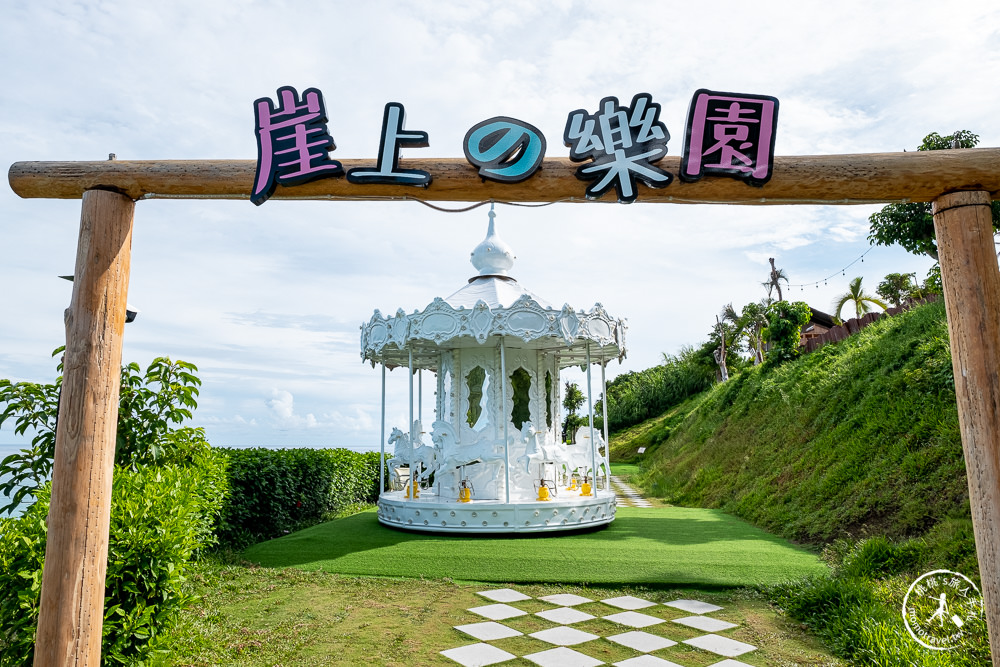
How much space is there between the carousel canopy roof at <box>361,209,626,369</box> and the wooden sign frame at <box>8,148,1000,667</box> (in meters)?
4.69

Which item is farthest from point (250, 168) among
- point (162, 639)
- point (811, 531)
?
point (811, 531)

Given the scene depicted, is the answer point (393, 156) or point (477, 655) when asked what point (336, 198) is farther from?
point (477, 655)

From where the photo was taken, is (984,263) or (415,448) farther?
(415,448)

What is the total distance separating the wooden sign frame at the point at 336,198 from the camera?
10.6ft

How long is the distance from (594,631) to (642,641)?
0.40 metres

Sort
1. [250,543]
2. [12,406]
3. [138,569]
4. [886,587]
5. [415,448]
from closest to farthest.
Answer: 1. [138,569]
2. [12,406]
3. [886,587]
4. [250,543]
5. [415,448]

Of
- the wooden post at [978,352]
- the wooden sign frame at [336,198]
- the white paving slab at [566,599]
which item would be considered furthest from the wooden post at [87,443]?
the wooden post at [978,352]

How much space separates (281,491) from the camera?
346 inches

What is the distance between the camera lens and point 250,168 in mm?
3908

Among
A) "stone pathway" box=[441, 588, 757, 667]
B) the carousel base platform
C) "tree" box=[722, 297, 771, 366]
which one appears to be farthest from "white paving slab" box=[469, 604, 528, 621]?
"tree" box=[722, 297, 771, 366]

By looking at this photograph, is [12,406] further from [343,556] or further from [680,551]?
[680,551]

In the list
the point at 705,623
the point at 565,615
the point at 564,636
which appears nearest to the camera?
the point at 564,636

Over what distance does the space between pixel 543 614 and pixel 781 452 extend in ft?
27.1

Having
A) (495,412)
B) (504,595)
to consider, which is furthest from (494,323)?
(504,595)
